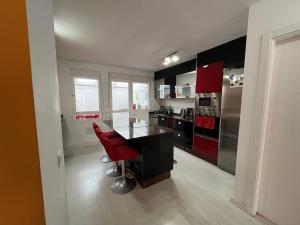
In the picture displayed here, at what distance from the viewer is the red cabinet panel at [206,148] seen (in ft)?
8.79

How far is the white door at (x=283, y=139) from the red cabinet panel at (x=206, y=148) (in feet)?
3.86

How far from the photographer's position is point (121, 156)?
5.78ft

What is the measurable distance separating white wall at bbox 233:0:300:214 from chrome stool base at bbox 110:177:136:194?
1.50 metres

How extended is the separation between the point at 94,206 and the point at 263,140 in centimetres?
228

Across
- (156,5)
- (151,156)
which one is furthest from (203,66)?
(151,156)

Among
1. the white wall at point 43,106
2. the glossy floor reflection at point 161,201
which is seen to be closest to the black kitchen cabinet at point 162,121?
the glossy floor reflection at point 161,201

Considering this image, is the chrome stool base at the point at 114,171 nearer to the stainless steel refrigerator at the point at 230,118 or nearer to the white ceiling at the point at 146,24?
the stainless steel refrigerator at the point at 230,118

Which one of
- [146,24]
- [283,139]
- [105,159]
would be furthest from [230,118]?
[105,159]

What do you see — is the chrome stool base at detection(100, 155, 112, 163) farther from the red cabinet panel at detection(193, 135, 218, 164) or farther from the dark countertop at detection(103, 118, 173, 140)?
the red cabinet panel at detection(193, 135, 218, 164)

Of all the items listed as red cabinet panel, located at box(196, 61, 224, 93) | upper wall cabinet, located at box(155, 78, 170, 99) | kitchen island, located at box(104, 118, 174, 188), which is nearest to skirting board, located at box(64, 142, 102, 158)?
kitchen island, located at box(104, 118, 174, 188)

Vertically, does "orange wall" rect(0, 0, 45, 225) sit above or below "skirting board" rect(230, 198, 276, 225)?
above

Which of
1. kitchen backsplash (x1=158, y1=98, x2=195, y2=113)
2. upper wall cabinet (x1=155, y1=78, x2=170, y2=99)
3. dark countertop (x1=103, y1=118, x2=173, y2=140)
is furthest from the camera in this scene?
upper wall cabinet (x1=155, y1=78, x2=170, y2=99)

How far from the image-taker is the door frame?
1.31 metres

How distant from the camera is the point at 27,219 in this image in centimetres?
48
